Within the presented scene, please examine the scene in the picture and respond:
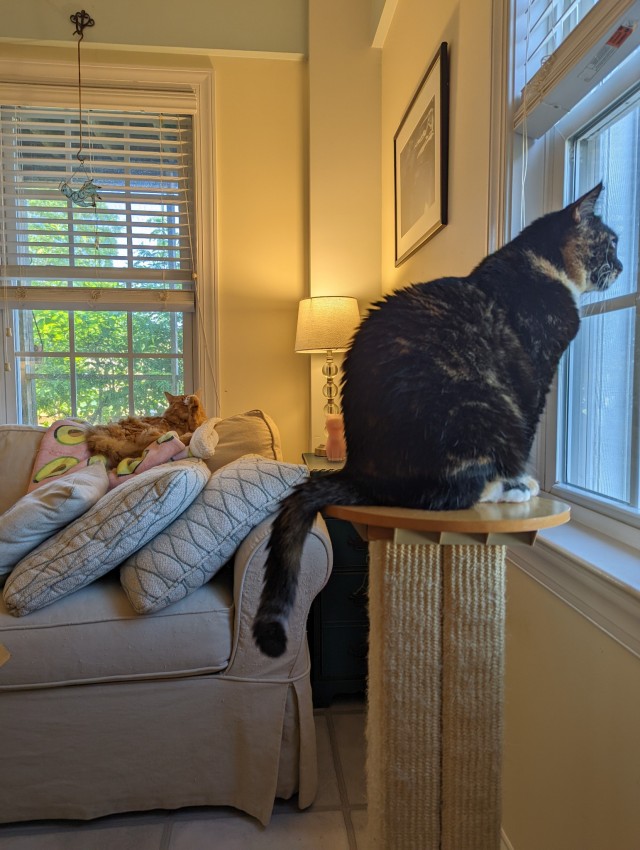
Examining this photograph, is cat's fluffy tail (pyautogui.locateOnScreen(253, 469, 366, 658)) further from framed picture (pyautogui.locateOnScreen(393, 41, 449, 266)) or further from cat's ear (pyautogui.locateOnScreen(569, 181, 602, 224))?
framed picture (pyautogui.locateOnScreen(393, 41, 449, 266))

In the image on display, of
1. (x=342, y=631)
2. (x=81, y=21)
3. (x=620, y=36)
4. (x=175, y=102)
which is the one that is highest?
(x=81, y=21)

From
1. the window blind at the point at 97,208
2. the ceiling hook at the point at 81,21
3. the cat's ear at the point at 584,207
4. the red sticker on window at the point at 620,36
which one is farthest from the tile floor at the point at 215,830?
the ceiling hook at the point at 81,21

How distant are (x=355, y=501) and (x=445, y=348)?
0.22m

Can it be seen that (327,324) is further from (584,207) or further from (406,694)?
(406,694)

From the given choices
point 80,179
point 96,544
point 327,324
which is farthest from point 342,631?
point 80,179

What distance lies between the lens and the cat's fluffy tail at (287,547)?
659mm

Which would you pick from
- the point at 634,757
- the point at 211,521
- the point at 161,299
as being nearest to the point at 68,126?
the point at 161,299

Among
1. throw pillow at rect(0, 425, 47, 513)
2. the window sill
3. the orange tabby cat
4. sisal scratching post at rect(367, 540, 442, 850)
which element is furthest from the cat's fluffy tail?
throw pillow at rect(0, 425, 47, 513)

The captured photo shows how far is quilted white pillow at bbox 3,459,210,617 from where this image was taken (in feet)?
3.92

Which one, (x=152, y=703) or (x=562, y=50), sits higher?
(x=562, y=50)

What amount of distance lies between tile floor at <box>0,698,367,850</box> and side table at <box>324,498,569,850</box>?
2.19 feet

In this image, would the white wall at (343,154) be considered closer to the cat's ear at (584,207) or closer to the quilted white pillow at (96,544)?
the quilted white pillow at (96,544)

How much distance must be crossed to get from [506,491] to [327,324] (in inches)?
60.4

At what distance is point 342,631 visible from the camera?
1.77 m
